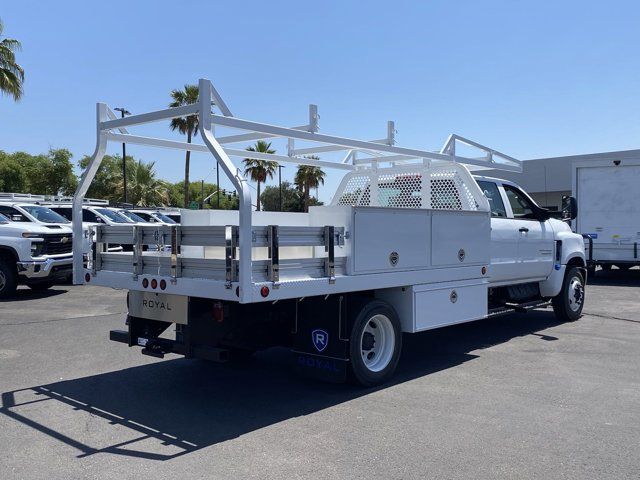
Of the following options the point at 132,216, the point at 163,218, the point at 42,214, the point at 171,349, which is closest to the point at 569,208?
the point at 171,349

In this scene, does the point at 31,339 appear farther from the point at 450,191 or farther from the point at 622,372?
the point at 622,372

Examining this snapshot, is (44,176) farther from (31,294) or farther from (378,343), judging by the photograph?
(378,343)

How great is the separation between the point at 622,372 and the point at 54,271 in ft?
36.0

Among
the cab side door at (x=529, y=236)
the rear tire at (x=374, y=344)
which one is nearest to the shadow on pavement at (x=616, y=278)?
the cab side door at (x=529, y=236)

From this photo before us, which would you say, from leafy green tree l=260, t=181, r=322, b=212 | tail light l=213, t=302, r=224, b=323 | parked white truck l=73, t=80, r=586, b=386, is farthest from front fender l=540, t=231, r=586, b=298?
leafy green tree l=260, t=181, r=322, b=212

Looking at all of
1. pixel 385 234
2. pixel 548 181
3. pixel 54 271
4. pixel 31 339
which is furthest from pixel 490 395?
pixel 548 181

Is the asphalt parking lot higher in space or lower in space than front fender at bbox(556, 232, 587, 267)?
lower

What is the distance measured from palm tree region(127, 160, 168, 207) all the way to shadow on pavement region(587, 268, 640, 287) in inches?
1290

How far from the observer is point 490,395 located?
5922 mm

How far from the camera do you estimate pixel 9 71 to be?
25.0 metres

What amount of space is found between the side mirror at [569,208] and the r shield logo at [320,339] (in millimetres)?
5536

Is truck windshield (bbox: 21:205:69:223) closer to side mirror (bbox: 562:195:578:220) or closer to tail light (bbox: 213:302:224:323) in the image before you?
tail light (bbox: 213:302:224:323)

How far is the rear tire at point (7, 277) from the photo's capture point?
1270 cm

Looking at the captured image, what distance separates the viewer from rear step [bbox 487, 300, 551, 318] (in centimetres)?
814
